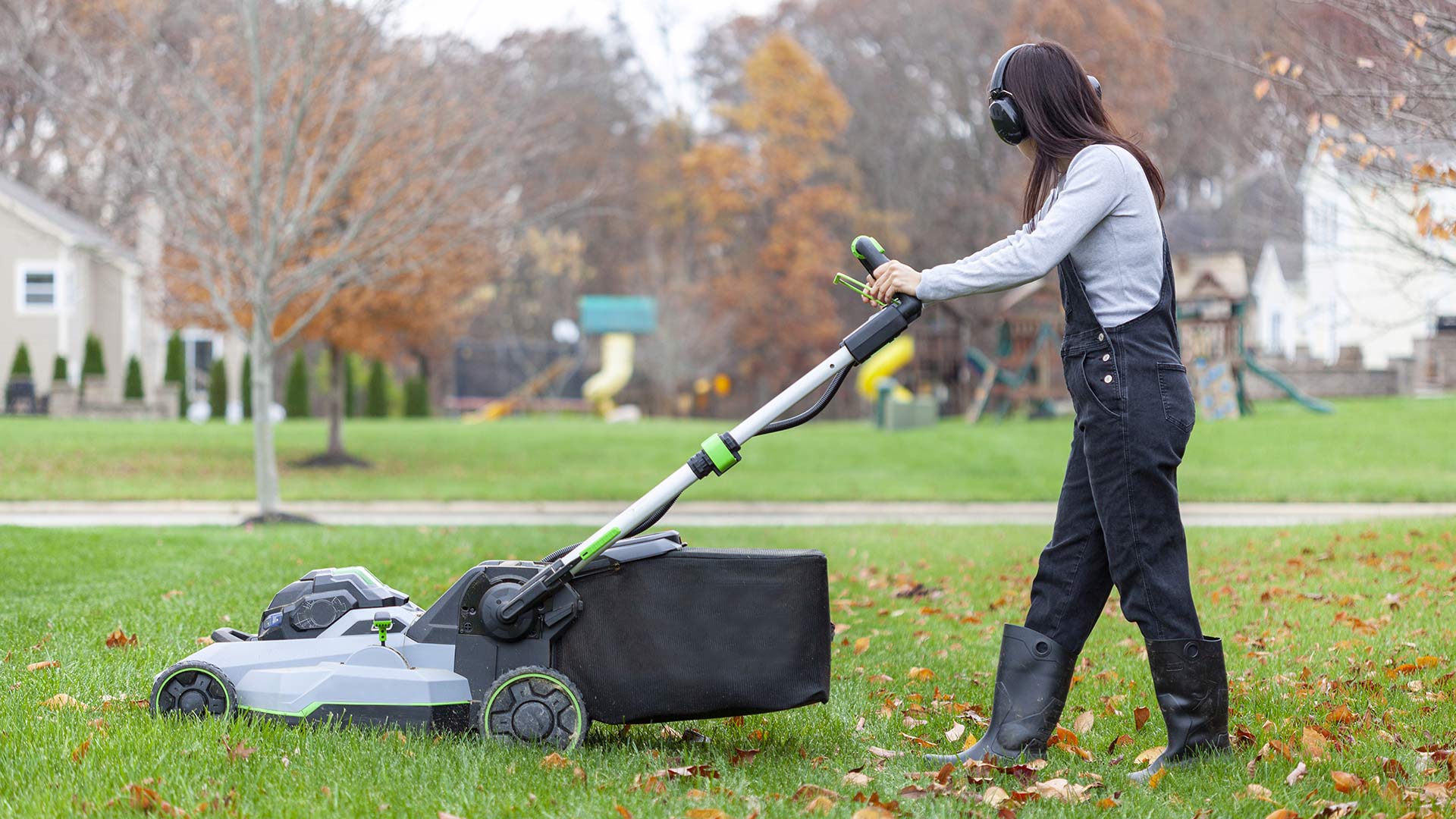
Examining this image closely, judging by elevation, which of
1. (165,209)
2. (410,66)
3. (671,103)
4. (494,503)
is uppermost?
(671,103)

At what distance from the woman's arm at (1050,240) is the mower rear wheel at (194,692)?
2.27 metres

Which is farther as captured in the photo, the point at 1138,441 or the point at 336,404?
the point at 336,404

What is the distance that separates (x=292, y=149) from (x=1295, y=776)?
10334 millimetres

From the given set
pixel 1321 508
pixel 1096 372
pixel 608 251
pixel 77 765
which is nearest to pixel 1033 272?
pixel 1096 372

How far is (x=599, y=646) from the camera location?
3693 millimetres

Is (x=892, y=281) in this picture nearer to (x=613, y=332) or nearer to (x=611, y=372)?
(x=611, y=372)

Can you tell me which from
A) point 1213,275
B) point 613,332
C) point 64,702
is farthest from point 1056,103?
point 613,332

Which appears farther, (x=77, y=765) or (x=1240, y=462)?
(x=1240, y=462)

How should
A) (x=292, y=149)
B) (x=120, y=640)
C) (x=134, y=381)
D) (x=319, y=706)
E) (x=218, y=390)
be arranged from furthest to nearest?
(x=218, y=390) → (x=134, y=381) → (x=292, y=149) → (x=120, y=640) → (x=319, y=706)

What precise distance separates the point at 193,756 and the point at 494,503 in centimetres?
1100

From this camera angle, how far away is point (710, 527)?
11.1 meters


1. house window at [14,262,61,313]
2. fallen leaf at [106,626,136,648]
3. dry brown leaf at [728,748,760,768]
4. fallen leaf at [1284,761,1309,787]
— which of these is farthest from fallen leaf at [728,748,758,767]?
house window at [14,262,61,313]

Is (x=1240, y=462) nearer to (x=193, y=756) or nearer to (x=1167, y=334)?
(x=1167, y=334)

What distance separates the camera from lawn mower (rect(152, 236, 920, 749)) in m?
3.62
